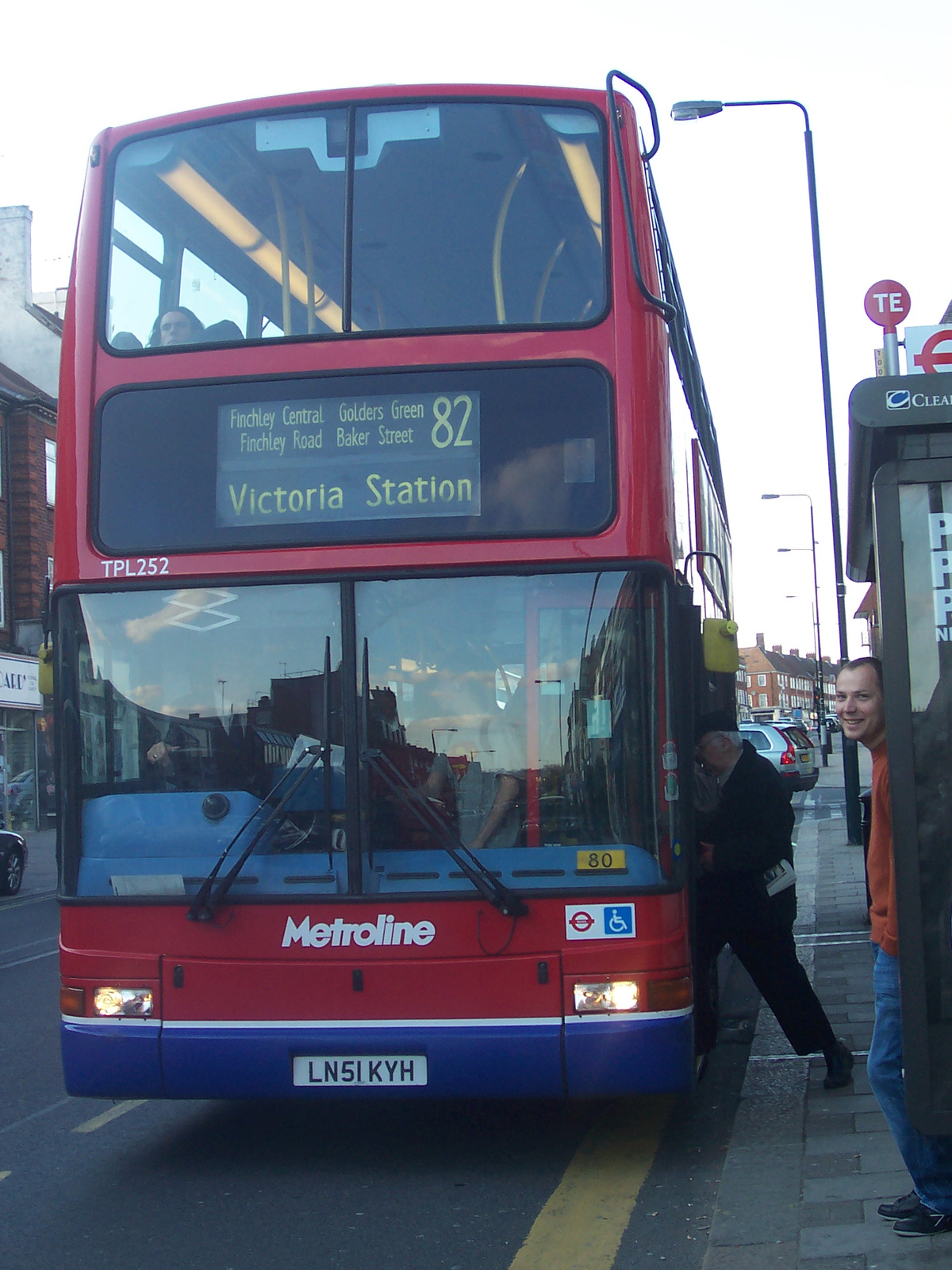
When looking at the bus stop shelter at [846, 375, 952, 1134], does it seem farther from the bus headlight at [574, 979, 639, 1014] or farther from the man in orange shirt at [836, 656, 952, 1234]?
the bus headlight at [574, 979, 639, 1014]

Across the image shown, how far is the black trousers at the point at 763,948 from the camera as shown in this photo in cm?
630

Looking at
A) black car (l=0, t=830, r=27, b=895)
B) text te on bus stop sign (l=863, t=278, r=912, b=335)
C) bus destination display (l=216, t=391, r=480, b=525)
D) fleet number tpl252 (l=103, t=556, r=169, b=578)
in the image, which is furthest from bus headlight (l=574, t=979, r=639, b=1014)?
black car (l=0, t=830, r=27, b=895)

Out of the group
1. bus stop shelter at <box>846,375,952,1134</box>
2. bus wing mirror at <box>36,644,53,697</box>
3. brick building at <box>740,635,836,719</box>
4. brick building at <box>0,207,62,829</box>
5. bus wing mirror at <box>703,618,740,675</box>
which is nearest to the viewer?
bus stop shelter at <box>846,375,952,1134</box>

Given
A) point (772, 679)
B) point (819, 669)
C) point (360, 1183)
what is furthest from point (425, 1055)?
point (772, 679)

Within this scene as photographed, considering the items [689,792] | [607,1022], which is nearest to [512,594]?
[689,792]

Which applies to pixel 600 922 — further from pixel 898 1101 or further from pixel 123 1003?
pixel 123 1003

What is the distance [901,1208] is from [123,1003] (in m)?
2.92

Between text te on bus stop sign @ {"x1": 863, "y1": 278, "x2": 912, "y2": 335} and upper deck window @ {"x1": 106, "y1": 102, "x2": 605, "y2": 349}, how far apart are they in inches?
162

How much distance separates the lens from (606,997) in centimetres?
532

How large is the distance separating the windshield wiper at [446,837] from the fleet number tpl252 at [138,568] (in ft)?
3.63

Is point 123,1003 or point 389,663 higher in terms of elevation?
point 389,663

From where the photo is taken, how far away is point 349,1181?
549cm

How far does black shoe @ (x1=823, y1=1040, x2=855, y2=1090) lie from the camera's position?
20.5 feet

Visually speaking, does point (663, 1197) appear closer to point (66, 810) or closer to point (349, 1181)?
point (349, 1181)
